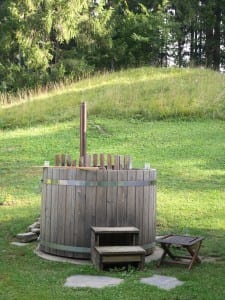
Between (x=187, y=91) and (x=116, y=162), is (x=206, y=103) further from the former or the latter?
(x=116, y=162)

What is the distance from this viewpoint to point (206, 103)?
1845cm

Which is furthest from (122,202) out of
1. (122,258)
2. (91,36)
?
(91,36)

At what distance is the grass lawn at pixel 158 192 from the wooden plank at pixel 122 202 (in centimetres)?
63

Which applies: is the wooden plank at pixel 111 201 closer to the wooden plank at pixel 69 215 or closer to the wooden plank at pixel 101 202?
the wooden plank at pixel 101 202

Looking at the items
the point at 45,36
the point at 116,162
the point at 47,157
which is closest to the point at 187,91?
the point at 47,157

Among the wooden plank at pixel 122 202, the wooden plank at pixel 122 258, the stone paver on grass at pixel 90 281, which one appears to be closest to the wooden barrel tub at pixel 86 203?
the wooden plank at pixel 122 202

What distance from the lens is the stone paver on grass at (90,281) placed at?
479cm

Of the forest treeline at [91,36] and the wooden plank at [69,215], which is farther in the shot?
the forest treeline at [91,36]

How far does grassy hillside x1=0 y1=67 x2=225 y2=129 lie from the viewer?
1786 cm

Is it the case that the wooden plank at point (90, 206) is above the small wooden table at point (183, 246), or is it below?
above

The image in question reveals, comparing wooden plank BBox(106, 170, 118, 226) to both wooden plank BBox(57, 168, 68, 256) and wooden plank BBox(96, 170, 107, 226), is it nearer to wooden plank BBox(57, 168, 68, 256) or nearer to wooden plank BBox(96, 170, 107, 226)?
wooden plank BBox(96, 170, 107, 226)

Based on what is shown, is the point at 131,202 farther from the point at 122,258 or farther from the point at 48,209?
the point at 48,209

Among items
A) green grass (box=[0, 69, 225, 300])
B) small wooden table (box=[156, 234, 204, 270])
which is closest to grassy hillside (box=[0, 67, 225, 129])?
green grass (box=[0, 69, 225, 300])

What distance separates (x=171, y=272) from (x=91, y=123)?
38.7ft
